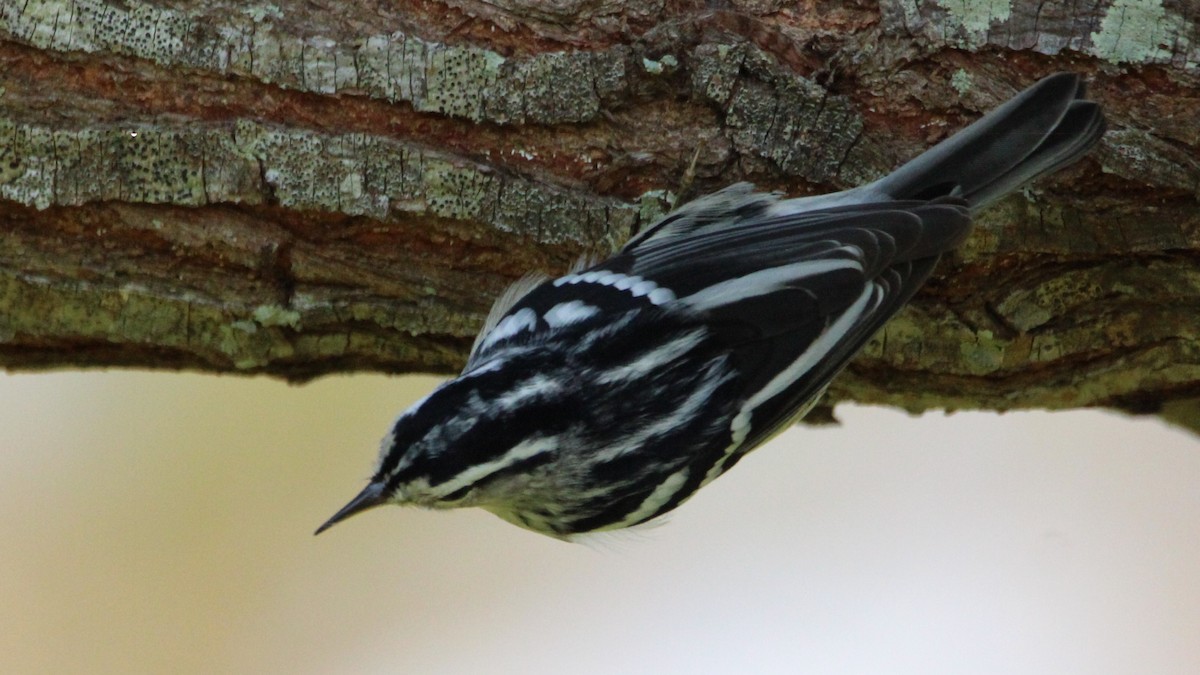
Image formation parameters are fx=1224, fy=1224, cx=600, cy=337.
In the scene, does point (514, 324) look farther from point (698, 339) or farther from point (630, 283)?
point (698, 339)

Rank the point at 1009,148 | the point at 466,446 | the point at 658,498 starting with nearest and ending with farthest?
the point at 466,446, the point at 1009,148, the point at 658,498

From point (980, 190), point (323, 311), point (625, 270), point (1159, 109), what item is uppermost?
point (1159, 109)

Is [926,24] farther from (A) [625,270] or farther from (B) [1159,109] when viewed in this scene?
(A) [625,270]

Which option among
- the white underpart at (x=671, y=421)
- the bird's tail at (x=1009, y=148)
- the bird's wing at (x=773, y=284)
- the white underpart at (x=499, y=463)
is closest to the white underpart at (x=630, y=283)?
the bird's wing at (x=773, y=284)

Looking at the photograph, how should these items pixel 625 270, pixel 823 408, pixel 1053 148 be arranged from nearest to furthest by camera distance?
pixel 1053 148
pixel 625 270
pixel 823 408

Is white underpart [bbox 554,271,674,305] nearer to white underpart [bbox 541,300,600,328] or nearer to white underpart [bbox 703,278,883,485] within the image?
white underpart [bbox 541,300,600,328]

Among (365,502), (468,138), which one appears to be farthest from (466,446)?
(468,138)

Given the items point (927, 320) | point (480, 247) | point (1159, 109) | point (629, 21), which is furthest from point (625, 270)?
point (1159, 109)

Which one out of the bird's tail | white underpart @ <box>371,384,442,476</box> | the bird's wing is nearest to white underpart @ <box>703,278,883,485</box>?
the bird's wing
